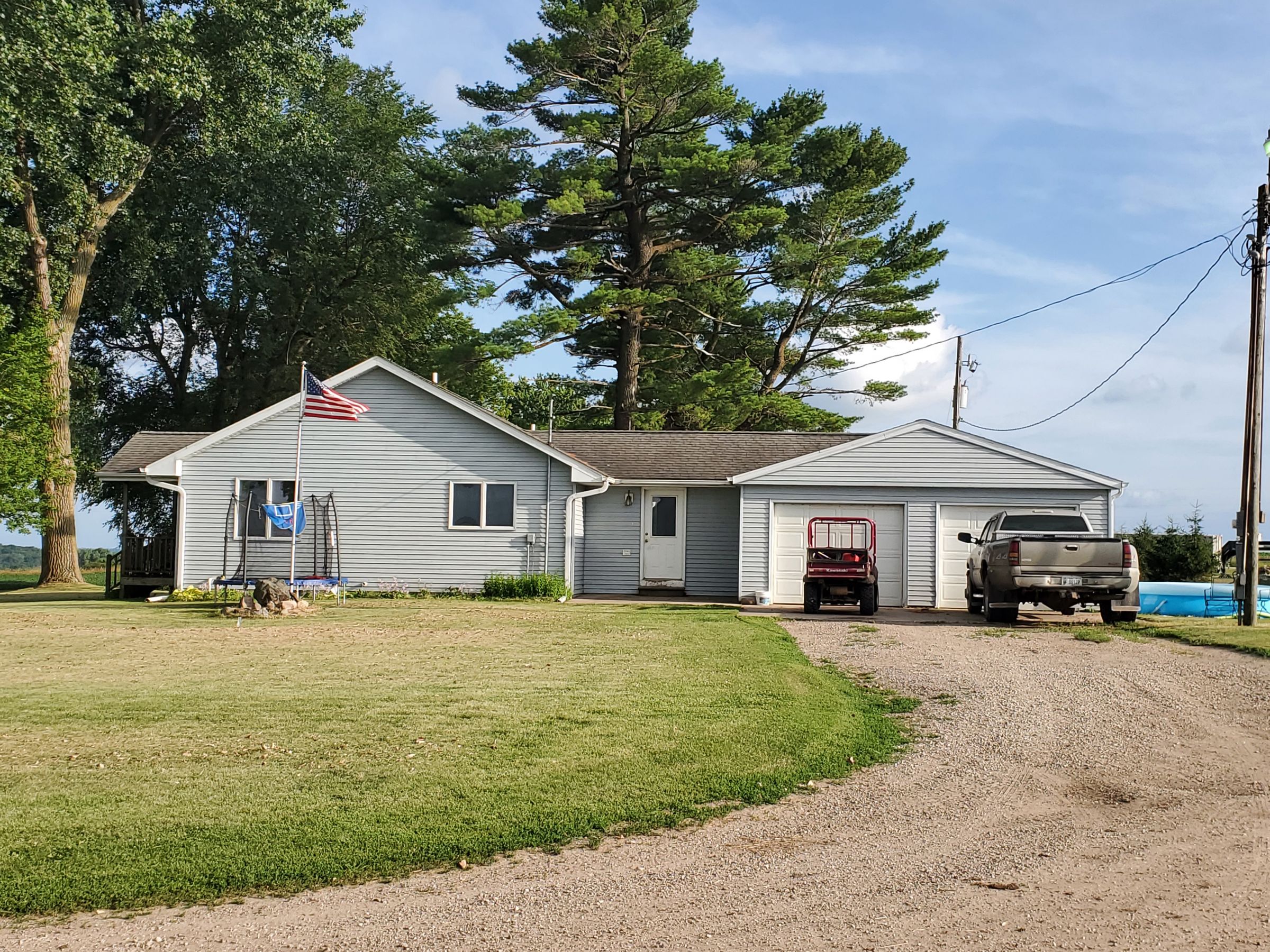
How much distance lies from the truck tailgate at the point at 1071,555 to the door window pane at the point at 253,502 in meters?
14.6

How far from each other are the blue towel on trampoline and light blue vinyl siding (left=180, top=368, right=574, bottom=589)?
2740mm

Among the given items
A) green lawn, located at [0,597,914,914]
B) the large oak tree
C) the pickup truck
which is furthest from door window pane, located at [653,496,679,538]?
the large oak tree

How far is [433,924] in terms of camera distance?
4.78 meters

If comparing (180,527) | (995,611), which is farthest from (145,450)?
(995,611)

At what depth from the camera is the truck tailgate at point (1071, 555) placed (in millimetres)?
16656

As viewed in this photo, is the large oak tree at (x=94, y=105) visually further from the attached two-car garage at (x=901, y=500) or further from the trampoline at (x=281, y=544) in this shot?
the attached two-car garage at (x=901, y=500)

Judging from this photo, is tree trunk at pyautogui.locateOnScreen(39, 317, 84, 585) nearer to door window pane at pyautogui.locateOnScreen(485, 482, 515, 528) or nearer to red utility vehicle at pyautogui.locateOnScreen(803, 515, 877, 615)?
door window pane at pyautogui.locateOnScreen(485, 482, 515, 528)

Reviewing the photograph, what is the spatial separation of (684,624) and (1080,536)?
5968mm

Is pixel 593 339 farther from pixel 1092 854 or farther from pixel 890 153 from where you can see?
pixel 1092 854

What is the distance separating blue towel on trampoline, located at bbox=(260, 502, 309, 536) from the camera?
1948 cm

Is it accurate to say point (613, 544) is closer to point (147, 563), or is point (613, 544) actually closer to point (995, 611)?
point (995, 611)

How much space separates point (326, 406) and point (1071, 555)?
12828 mm

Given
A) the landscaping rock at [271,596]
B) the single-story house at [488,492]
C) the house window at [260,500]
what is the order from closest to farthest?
the landscaping rock at [271,596] < the single-story house at [488,492] < the house window at [260,500]

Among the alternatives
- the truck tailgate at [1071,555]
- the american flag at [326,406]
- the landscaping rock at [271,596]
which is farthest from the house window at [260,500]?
the truck tailgate at [1071,555]
